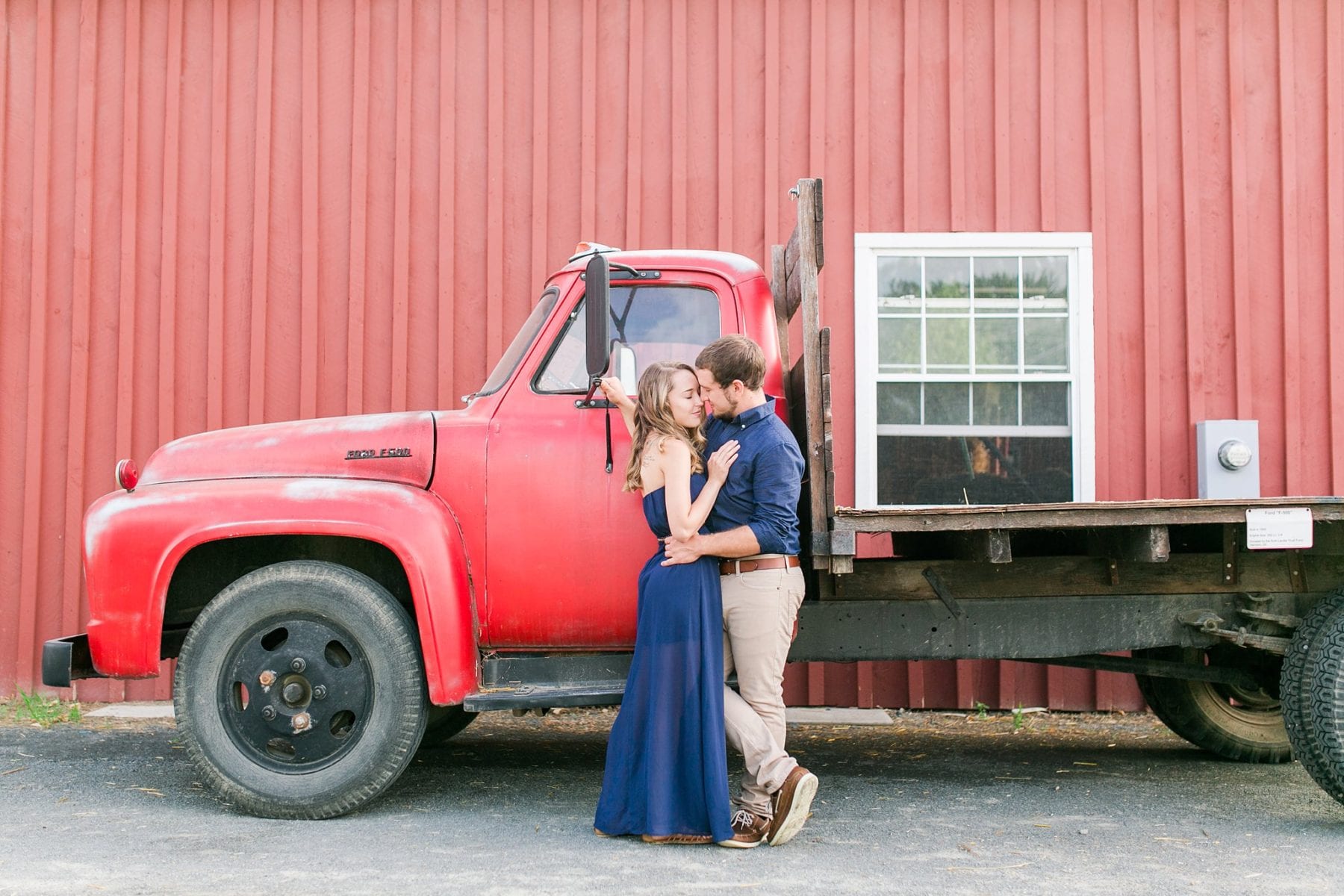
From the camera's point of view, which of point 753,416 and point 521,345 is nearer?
point 753,416

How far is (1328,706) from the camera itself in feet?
13.5

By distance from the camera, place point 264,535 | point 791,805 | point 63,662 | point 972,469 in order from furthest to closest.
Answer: point 972,469
point 264,535
point 63,662
point 791,805

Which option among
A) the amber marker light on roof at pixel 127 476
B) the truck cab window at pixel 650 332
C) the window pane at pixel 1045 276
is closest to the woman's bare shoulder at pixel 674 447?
the truck cab window at pixel 650 332

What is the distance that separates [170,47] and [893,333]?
5.04 m

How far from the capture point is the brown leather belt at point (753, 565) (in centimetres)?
403

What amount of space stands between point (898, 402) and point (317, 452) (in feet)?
12.6

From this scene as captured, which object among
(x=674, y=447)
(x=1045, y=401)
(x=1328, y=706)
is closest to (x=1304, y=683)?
(x=1328, y=706)

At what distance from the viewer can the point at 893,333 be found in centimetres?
716

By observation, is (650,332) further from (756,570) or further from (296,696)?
(296,696)

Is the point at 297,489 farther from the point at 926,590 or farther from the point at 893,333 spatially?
the point at 893,333

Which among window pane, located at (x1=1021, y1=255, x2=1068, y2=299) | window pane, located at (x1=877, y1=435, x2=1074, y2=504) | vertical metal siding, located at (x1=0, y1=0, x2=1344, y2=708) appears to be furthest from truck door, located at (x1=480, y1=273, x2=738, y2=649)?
window pane, located at (x1=1021, y1=255, x2=1068, y2=299)

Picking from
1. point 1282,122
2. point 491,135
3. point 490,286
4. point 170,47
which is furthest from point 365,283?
point 1282,122

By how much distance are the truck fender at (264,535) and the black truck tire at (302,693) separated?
0.14 metres

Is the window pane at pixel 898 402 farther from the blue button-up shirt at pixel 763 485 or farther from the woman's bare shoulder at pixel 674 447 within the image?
the woman's bare shoulder at pixel 674 447
